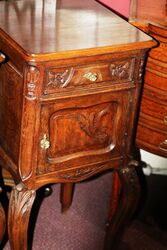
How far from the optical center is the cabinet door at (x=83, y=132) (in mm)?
1401

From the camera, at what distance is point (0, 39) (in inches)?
55.1

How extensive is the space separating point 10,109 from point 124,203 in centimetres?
49

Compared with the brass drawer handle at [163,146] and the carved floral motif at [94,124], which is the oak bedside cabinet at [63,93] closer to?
the carved floral motif at [94,124]

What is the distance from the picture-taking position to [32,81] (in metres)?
1.30

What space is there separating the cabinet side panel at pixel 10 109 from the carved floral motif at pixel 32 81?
5cm

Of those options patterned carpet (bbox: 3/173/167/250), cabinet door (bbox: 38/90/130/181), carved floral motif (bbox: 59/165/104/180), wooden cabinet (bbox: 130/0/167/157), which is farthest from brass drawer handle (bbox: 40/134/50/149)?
patterned carpet (bbox: 3/173/167/250)

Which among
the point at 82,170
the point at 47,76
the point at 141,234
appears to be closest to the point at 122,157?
the point at 82,170

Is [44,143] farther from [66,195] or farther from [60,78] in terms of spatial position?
[66,195]

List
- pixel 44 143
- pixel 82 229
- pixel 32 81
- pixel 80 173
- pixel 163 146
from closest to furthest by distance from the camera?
pixel 32 81, pixel 44 143, pixel 80 173, pixel 163 146, pixel 82 229

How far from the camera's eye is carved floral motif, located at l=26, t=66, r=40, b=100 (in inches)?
50.8

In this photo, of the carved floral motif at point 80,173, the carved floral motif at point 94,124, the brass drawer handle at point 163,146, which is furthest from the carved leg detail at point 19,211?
the brass drawer handle at point 163,146

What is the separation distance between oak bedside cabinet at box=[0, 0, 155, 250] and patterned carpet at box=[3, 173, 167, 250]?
1.30 ft

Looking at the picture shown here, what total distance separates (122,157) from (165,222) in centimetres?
61

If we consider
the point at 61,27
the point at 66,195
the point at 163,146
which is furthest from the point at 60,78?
the point at 66,195
